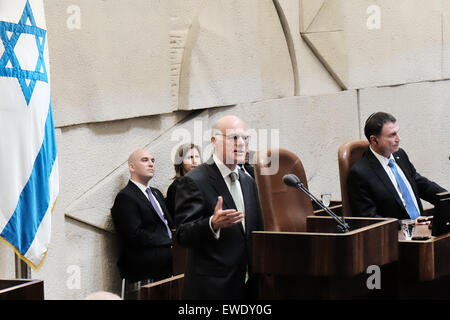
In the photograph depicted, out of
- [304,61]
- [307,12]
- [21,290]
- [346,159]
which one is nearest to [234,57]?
[304,61]

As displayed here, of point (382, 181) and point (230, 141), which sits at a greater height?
point (230, 141)

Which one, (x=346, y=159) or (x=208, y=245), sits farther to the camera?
(x=346, y=159)

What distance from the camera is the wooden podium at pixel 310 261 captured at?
13.7ft

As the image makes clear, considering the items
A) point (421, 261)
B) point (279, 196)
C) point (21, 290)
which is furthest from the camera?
point (279, 196)

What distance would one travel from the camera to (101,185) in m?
5.85

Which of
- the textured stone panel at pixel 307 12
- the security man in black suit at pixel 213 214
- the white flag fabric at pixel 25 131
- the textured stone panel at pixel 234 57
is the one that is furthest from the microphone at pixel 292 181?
the textured stone panel at pixel 307 12

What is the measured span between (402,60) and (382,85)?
45 cm

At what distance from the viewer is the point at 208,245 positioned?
400cm

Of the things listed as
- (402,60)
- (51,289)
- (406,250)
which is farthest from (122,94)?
(402,60)

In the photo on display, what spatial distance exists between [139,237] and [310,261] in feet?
6.10

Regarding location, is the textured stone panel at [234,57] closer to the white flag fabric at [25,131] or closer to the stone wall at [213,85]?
the stone wall at [213,85]

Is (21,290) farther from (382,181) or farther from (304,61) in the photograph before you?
(304,61)

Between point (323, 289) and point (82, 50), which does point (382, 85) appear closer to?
point (82, 50)

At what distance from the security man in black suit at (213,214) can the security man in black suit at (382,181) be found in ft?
5.33
